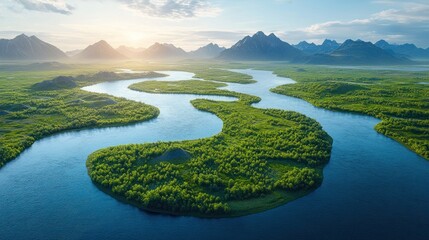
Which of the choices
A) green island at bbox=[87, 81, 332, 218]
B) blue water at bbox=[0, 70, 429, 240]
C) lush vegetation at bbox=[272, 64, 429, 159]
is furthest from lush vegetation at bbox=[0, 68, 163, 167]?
lush vegetation at bbox=[272, 64, 429, 159]

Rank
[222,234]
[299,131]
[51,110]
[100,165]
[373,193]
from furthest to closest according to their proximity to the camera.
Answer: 1. [51,110]
2. [299,131]
3. [100,165]
4. [373,193]
5. [222,234]

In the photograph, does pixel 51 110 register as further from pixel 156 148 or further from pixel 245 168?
pixel 245 168

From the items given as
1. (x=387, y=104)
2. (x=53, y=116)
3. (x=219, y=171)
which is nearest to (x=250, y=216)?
(x=219, y=171)

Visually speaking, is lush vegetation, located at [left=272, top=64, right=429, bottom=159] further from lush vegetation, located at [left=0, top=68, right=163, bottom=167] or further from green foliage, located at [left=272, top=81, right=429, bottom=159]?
lush vegetation, located at [left=0, top=68, right=163, bottom=167]

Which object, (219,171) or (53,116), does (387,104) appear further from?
(53,116)

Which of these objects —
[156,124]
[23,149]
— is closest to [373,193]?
[156,124]

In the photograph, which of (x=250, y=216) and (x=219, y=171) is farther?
(x=219, y=171)
